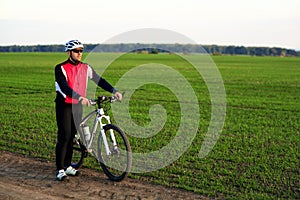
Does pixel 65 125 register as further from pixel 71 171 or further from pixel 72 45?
pixel 72 45

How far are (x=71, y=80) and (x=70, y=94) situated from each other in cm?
24

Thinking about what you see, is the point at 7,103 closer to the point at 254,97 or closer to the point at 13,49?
the point at 254,97

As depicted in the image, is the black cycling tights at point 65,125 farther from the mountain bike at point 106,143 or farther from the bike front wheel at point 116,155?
the bike front wheel at point 116,155

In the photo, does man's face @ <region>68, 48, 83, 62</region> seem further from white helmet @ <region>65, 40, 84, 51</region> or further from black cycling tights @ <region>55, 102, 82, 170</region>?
black cycling tights @ <region>55, 102, 82, 170</region>

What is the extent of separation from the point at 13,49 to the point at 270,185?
116611 mm

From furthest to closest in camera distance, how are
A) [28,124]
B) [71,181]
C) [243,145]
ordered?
1. [28,124]
2. [243,145]
3. [71,181]

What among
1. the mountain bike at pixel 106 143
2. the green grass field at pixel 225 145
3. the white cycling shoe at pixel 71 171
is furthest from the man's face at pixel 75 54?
the green grass field at pixel 225 145

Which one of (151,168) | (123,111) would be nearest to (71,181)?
(151,168)

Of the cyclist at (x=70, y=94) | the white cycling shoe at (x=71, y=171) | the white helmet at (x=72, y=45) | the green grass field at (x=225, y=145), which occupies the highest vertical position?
the white helmet at (x=72, y=45)

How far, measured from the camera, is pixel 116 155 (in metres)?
6.73

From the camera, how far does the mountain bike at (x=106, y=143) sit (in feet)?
22.0

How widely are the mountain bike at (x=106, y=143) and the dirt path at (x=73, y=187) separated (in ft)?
0.73

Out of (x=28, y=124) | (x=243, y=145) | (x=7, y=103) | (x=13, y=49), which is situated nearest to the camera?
(x=243, y=145)

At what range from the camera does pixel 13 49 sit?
116062mm
